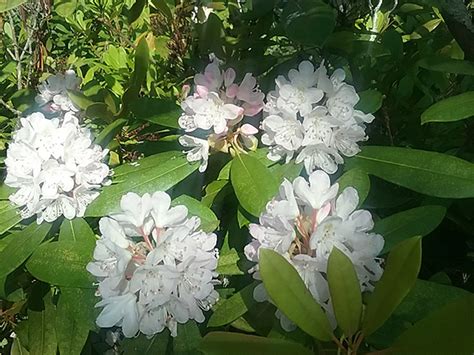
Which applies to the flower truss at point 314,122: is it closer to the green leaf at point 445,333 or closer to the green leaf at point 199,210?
the green leaf at point 199,210

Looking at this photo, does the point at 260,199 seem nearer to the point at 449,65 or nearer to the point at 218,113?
the point at 218,113

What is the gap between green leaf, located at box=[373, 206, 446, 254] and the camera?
2.99 feet

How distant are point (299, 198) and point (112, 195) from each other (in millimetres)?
341

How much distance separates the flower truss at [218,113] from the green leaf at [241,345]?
0.44m

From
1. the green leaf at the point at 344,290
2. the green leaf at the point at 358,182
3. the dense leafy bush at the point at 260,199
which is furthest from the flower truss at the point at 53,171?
the green leaf at the point at 344,290

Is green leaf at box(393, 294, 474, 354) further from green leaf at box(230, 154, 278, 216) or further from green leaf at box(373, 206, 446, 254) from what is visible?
green leaf at box(230, 154, 278, 216)

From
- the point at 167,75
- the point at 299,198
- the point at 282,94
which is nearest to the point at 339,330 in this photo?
the point at 299,198

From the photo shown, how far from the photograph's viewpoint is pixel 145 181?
113 centimetres

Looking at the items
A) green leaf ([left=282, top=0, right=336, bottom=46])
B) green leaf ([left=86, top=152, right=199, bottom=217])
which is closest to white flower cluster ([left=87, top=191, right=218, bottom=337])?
green leaf ([left=86, top=152, right=199, bottom=217])

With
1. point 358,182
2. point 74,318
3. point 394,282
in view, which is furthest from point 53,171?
point 394,282

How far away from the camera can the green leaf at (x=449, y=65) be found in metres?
1.13

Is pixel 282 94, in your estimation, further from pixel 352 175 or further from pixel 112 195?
pixel 112 195

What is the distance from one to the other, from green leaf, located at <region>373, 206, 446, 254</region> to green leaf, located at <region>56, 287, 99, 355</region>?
15.9 inches

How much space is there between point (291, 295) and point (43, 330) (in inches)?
25.4
